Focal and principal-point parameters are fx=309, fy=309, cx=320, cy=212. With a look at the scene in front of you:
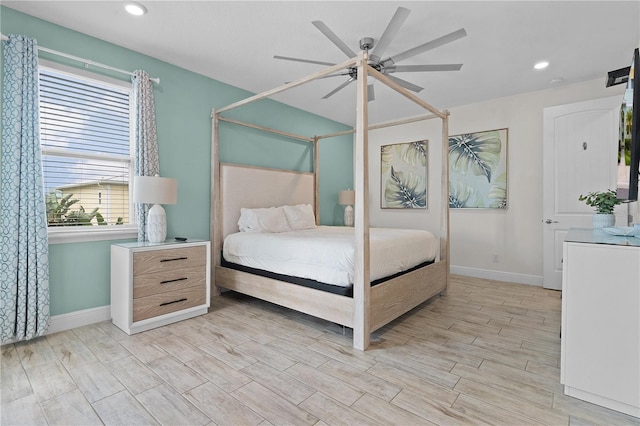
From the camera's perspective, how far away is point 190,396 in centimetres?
175

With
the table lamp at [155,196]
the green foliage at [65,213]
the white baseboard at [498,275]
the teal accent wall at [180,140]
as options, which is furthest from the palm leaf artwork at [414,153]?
the green foliage at [65,213]

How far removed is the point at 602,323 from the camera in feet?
5.30

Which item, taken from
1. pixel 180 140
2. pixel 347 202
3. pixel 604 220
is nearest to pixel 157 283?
pixel 180 140

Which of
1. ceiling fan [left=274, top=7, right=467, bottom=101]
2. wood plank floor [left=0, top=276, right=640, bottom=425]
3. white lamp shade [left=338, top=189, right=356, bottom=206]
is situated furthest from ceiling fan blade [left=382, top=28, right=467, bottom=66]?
white lamp shade [left=338, top=189, right=356, bottom=206]

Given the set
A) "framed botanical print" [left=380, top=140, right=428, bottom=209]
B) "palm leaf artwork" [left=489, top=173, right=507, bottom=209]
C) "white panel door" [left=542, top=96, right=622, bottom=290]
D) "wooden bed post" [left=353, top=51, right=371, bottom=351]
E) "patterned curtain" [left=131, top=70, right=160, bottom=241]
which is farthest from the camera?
"framed botanical print" [left=380, top=140, right=428, bottom=209]

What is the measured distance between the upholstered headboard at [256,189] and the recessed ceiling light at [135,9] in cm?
168

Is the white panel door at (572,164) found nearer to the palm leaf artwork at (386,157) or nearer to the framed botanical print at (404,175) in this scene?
the framed botanical print at (404,175)

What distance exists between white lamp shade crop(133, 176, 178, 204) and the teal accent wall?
522 mm

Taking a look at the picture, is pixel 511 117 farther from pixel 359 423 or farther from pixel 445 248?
pixel 359 423

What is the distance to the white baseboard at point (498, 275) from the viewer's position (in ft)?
13.9

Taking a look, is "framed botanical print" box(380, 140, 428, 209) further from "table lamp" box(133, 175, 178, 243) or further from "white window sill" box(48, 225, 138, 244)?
"white window sill" box(48, 225, 138, 244)

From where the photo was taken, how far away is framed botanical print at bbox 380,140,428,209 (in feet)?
17.1

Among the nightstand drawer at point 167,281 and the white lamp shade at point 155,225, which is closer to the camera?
the nightstand drawer at point 167,281

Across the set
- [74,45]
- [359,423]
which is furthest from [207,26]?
[359,423]
